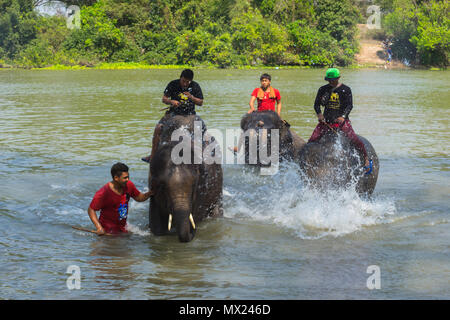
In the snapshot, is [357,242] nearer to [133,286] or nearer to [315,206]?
[315,206]

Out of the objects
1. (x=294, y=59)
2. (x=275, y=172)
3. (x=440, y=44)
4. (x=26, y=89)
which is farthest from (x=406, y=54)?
(x=275, y=172)

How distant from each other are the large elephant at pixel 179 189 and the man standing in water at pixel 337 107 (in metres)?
1.90

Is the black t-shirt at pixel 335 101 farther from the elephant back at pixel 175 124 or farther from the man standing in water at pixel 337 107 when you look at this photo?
the elephant back at pixel 175 124

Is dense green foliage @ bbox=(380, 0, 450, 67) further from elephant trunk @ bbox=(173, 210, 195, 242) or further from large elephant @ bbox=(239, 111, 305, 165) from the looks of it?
elephant trunk @ bbox=(173, 210, 195, 242)

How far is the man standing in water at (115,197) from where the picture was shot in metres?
7.02

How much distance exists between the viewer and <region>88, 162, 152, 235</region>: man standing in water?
23.0ft

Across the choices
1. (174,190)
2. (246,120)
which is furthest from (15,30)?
(174,190)

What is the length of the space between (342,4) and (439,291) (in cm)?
→ 5654

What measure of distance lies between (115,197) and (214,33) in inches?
2037

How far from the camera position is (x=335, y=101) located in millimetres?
8836
